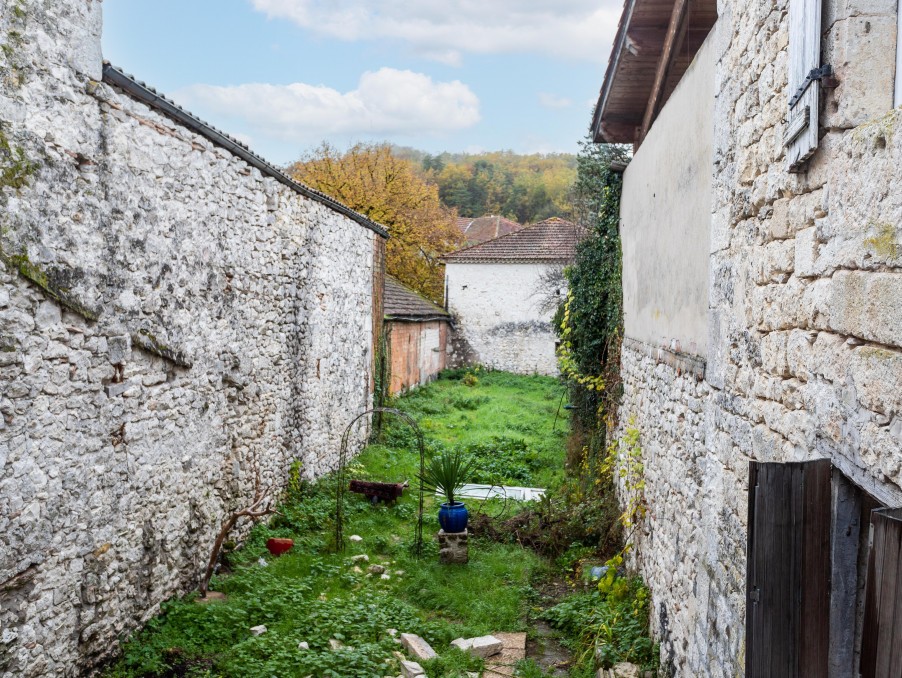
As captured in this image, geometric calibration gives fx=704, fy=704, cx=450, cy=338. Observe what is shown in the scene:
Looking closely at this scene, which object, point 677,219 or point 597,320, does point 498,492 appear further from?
point 677,219

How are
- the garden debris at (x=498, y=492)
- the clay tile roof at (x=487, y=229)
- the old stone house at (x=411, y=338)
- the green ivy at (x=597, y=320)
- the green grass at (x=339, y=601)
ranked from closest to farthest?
the green grass at (x=339, y=601) → the green ivy at (x=597, y=320) → the garden debris at (x=498, y=492) → the old stone house at (x=411, y=338) → the clay tile roof at (x=487, y=229)

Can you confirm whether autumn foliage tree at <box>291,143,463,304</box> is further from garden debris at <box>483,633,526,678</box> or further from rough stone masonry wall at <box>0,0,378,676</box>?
garden debris at <box>483,633,526,678</box>

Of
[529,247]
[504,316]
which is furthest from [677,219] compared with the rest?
[529,247]

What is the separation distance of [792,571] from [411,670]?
407 cm

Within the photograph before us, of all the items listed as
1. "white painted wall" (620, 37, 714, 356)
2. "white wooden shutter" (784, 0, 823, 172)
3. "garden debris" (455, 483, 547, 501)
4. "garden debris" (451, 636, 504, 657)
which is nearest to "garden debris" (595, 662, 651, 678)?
"garden debris" (451, 636, 504, 657)

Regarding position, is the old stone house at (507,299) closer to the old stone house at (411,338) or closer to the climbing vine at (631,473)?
the old stone house at (411,338)

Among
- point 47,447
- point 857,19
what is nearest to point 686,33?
point 857,19

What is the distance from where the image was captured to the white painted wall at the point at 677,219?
4.31 m

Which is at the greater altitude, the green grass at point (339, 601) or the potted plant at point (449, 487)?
the potted plant at point (449, 487)

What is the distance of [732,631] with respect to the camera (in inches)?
132

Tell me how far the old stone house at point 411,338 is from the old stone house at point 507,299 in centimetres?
130

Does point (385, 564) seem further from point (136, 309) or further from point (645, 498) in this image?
point (136, 309)

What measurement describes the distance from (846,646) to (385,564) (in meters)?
6.40

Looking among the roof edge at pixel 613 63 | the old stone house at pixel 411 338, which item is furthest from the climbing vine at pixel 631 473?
the old stone house at pixel 411 338
